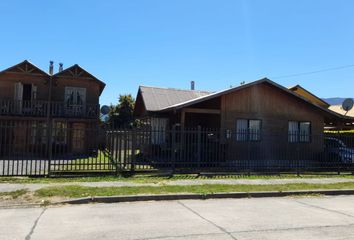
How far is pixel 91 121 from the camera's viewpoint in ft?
97.6

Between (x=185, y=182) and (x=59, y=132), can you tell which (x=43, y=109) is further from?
(x=185, y=182)

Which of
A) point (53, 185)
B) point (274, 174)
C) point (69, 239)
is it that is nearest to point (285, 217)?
point (69, 239)

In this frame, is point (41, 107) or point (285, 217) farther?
point (41, 107)

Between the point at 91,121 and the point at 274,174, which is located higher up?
the point at 91,121

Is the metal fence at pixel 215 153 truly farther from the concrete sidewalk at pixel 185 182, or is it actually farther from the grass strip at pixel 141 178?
the concrete sidewalk at pixel 185 182

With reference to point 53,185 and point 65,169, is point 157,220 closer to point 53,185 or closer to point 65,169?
point 53,185

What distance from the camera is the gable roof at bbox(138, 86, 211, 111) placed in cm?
2572

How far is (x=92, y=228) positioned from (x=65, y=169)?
27.2 ft

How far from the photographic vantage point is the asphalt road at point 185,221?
23.5ft

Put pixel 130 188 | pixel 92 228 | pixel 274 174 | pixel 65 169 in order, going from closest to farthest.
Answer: pixel 92 228
pixel 130 188
pixel 65 169
pixel 274 174

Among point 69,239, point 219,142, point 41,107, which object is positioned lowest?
point 69,239

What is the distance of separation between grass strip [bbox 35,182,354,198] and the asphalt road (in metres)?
0.90

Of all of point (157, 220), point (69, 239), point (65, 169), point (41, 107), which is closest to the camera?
point (69, 239)

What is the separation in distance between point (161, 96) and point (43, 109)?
8543 millimetres
